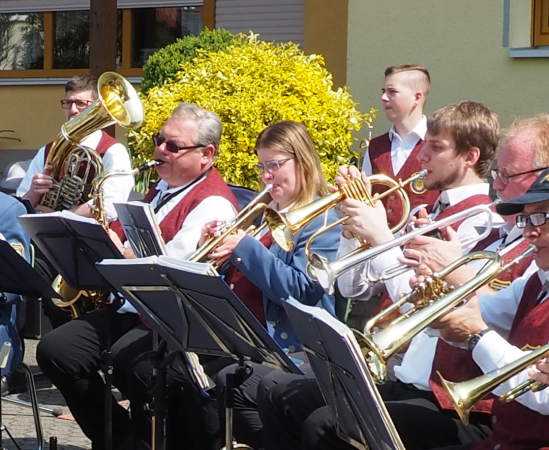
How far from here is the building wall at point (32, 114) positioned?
10055 millimetres

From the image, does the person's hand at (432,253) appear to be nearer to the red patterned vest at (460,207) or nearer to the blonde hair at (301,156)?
the red patterned vest at (460,207)

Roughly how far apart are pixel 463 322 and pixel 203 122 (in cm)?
204

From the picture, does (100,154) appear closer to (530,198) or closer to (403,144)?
(403,144)

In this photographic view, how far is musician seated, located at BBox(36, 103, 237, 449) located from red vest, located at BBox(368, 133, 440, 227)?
889 millimetres

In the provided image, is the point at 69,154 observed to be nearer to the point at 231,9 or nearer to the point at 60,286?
the point at 60,286

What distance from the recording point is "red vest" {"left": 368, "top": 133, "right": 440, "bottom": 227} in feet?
15.7

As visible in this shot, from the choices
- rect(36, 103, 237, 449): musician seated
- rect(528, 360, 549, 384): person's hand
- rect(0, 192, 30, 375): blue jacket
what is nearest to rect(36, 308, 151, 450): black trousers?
rect(36, 103, 237, 449): musician seated

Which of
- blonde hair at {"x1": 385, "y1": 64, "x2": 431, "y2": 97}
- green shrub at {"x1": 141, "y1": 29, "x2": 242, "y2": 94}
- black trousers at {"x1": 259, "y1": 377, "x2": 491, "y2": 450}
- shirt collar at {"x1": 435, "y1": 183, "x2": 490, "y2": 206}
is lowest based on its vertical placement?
black trousers at {"x1": 259, "y1": 377, "x2": 491, "y2": 450}

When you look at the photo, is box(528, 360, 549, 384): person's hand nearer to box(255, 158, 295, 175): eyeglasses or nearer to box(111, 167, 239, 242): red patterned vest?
box(255, 158, 295, 175): eyeglasses

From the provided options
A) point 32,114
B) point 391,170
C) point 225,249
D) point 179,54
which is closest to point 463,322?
point 225,249

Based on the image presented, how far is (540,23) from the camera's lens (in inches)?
255

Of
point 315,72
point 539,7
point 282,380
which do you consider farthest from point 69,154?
point 539,7

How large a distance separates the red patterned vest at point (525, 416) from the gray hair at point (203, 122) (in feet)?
6.50

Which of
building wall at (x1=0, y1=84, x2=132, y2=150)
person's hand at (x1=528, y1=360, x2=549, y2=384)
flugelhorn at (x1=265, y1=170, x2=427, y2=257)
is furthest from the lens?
building wall at (x1=0, y1=84, x2=132, y2=150)
